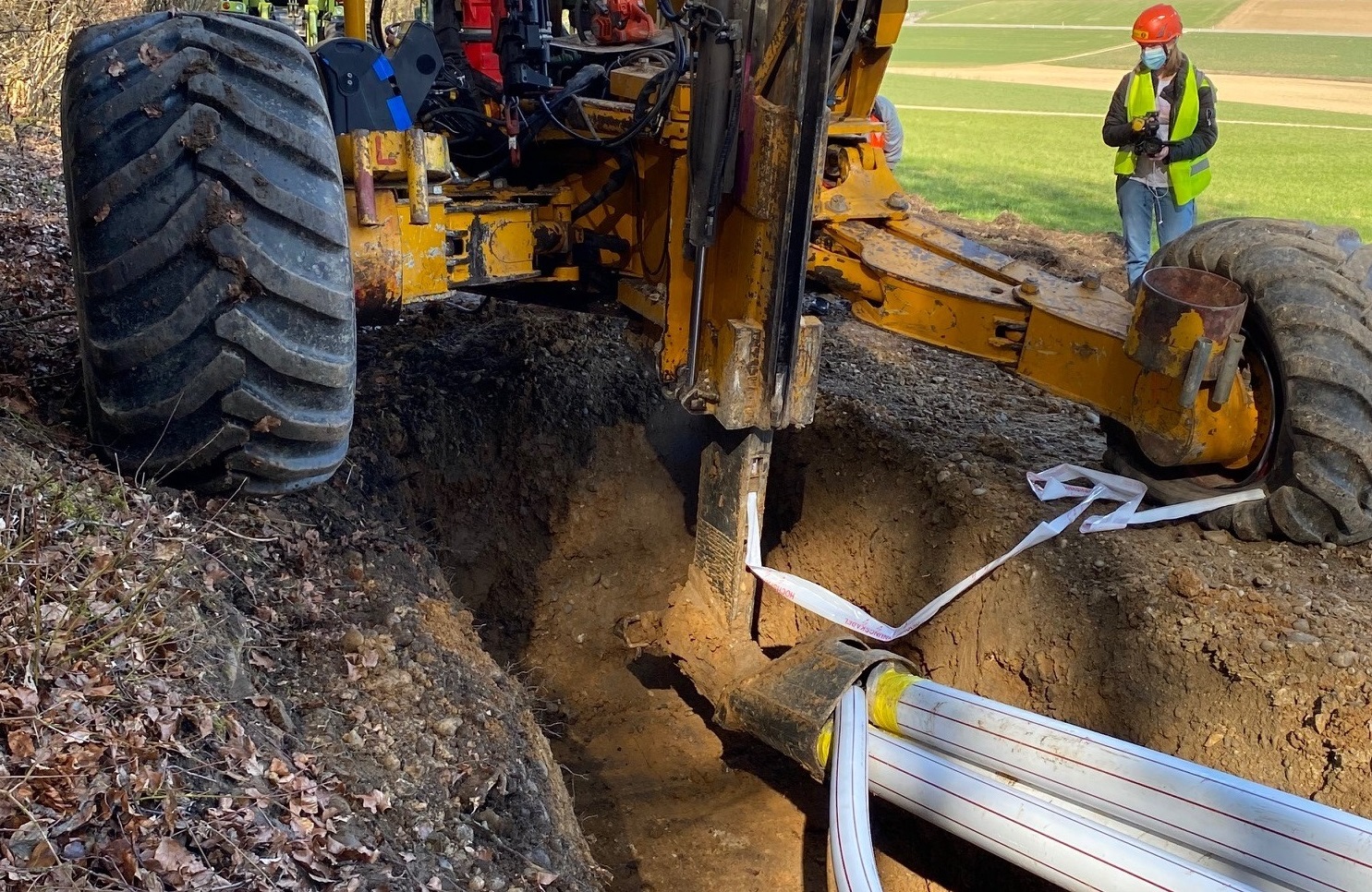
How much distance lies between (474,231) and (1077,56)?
46.2 meters

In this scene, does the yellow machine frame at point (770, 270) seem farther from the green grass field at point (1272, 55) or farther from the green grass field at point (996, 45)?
the green grass field at point (996, 45)

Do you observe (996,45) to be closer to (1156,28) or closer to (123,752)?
(1156,28)

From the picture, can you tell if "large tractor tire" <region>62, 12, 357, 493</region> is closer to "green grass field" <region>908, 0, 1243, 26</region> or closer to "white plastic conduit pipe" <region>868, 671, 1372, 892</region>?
"white plastic conduit pipe" <region>868, 671, 1372, 892</region>

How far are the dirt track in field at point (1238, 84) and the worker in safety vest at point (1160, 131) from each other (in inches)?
899

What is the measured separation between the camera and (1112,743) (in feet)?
9.31

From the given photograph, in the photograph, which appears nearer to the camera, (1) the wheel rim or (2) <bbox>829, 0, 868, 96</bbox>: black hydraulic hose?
(2) <bbox>829, 0, 868, 96</bbox>: black hydraulic hose

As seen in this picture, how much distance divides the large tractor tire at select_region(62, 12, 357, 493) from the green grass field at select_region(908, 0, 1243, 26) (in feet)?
171

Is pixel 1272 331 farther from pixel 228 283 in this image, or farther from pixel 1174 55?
pixel 1174 55

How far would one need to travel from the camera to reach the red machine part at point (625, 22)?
167 inches

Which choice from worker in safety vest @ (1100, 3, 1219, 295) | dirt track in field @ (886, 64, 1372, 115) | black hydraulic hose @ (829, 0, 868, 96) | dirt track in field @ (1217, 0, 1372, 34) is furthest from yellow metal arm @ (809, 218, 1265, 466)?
dirt track in field @ (1217, 0, 1372, 34)

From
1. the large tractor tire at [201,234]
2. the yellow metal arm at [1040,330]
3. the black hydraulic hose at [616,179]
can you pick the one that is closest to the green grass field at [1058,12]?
the yellow metal arm at [1040,330]

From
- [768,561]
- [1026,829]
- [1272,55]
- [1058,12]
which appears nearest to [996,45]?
[1058,12]

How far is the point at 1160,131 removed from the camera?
6.78 meters

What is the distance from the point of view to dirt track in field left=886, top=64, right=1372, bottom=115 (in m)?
28.1
